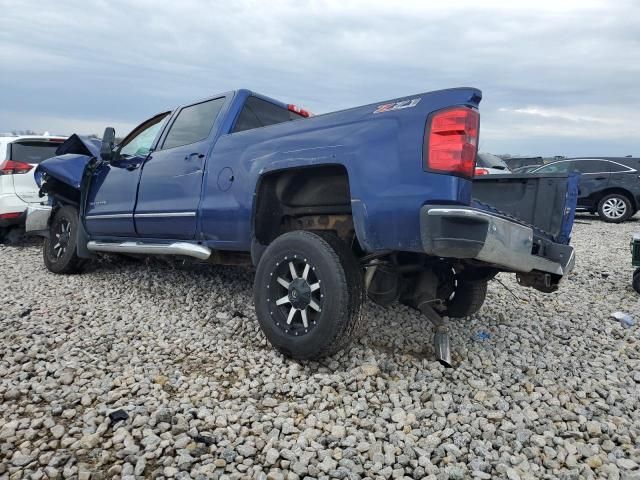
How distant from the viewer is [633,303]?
4.67 m

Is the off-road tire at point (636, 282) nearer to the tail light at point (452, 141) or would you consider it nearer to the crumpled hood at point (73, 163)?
the tail light at point (452, 141)

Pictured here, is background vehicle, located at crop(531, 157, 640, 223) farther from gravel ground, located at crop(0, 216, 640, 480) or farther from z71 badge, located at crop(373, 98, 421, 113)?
z71 badge, located at crop(373, 98, 421, 113)

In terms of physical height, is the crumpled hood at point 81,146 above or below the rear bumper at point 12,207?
above

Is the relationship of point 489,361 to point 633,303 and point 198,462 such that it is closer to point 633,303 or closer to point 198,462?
point 198,462

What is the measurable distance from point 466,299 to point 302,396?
69.3 inches

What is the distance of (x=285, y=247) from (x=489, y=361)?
159 centimetres

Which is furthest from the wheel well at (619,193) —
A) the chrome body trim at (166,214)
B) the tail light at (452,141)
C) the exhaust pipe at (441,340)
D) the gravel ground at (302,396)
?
the chrome body trim at (166,214)

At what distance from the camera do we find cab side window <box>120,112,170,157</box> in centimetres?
473

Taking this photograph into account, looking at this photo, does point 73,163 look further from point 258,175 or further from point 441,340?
point 441,340

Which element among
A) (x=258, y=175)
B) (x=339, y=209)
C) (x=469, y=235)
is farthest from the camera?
(x=258, y=175)

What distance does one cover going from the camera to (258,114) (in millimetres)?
4164

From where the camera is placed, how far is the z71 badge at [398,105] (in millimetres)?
2592

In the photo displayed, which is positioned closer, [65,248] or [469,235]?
[469,235]

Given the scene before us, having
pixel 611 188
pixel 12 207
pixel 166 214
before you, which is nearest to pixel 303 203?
pixel 166 214
